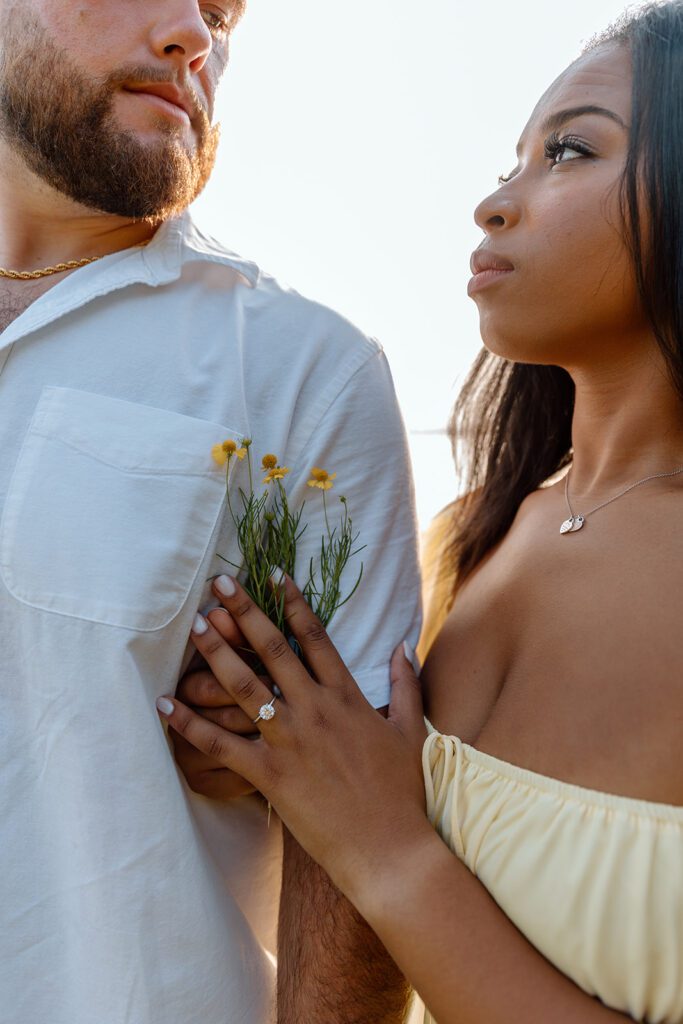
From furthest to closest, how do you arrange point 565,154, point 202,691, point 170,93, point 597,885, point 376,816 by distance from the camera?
1. point 170,93
2. point 565,154
3. point 202,691
4. point 376,816
5. point 597,885

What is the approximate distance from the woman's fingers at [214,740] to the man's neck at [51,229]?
83 centimetres

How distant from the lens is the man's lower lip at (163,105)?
164cm

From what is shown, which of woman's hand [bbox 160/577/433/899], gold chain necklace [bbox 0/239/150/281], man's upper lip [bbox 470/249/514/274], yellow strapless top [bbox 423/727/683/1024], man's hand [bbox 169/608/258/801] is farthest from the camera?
gold chain necklace [bbox 0/239/150/281]

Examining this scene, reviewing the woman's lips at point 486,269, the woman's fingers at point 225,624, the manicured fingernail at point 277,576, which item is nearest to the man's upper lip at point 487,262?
the woman's lips at point 486,269

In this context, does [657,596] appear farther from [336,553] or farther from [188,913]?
[188,913]

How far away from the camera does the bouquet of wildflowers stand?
147cm

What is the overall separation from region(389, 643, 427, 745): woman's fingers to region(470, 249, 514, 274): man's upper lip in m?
0.63

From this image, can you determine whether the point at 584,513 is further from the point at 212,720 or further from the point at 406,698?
the point at 212,720

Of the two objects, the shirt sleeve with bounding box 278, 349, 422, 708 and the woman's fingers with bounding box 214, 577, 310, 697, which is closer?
the woman's fingers with bounding box 214, 577, 310, 697

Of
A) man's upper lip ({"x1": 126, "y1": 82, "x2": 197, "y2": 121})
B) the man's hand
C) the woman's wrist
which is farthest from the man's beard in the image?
the woman's wrist

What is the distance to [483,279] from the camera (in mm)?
1575

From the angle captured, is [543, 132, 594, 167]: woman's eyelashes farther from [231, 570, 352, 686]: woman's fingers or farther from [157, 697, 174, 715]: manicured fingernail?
[157, 697, 174, 715]: manicured fingernail

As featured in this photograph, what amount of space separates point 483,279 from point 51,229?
0.78 metres

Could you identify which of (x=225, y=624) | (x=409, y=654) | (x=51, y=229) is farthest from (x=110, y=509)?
(x=51, y=229)
